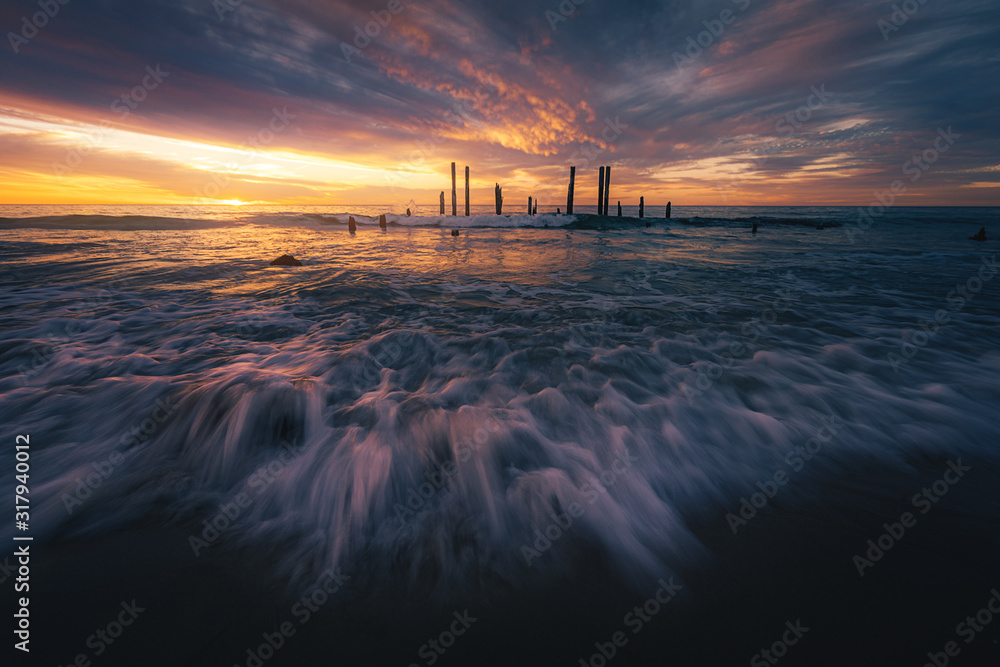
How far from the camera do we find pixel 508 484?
2408 mm

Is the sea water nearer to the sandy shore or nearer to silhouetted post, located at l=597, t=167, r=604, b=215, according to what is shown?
the sandy shore

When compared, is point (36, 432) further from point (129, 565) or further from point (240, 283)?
point (240, 283)

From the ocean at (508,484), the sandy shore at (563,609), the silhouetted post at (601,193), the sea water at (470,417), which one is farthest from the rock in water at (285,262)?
the silhouetted post at (601,193)

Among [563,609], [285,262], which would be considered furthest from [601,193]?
[563,609]

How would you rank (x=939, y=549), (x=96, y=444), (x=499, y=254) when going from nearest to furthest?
(x=939, y=549) → (x=96, y=444) → (x=499, y=254)

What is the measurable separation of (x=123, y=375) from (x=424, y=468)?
11.5ft

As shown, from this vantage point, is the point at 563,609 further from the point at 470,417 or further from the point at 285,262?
the point at 285,262

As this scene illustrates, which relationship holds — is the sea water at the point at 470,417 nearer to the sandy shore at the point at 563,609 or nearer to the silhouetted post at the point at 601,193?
the sandy shore at the point at 563,609

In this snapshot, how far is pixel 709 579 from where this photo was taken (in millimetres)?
1801

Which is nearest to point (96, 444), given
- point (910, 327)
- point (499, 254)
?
point (910, 327)

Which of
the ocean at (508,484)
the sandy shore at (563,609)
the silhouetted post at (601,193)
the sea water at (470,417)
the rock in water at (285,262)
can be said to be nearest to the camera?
the sandy shore at (563,609)

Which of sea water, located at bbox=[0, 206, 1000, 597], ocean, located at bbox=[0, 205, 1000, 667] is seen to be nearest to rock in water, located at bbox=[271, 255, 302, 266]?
sea water, located at bbox=[0, 206, 1000, 597]

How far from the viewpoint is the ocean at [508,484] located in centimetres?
158

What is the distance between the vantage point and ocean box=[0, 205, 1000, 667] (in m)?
1.58
